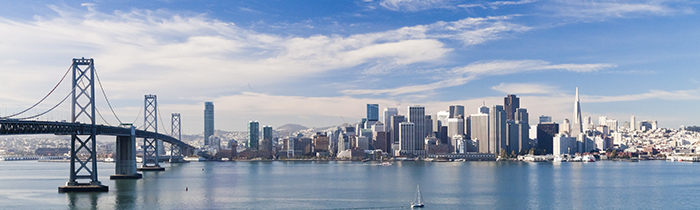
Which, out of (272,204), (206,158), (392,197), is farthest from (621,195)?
(206,158)

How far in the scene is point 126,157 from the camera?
5997cm

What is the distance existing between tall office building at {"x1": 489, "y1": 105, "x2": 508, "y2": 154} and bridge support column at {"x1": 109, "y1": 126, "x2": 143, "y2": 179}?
142m

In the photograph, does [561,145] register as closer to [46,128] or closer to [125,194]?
[125,194]

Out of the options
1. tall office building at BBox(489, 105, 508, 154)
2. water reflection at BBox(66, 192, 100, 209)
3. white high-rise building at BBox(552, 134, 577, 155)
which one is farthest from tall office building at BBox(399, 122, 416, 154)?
water reflection at BBox(66, 192, 100, 209)

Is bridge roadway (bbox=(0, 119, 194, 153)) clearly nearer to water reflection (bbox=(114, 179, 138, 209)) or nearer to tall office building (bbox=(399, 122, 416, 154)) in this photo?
water reflection (bbox=(114, 179, 138, 209))

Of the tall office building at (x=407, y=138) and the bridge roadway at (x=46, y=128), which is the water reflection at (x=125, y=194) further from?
the tall office building at (x=407, y=138)

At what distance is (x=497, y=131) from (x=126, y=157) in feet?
478

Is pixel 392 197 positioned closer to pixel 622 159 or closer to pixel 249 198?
pixel 249 198

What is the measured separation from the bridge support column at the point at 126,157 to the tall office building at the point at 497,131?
467ft

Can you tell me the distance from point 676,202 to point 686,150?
171394 millimetres

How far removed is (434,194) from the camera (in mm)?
44562

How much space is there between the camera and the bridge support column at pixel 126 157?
5828 cm

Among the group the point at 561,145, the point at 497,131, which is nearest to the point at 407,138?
the point at 497,131

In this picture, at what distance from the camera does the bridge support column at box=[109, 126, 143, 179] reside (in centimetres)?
5828
